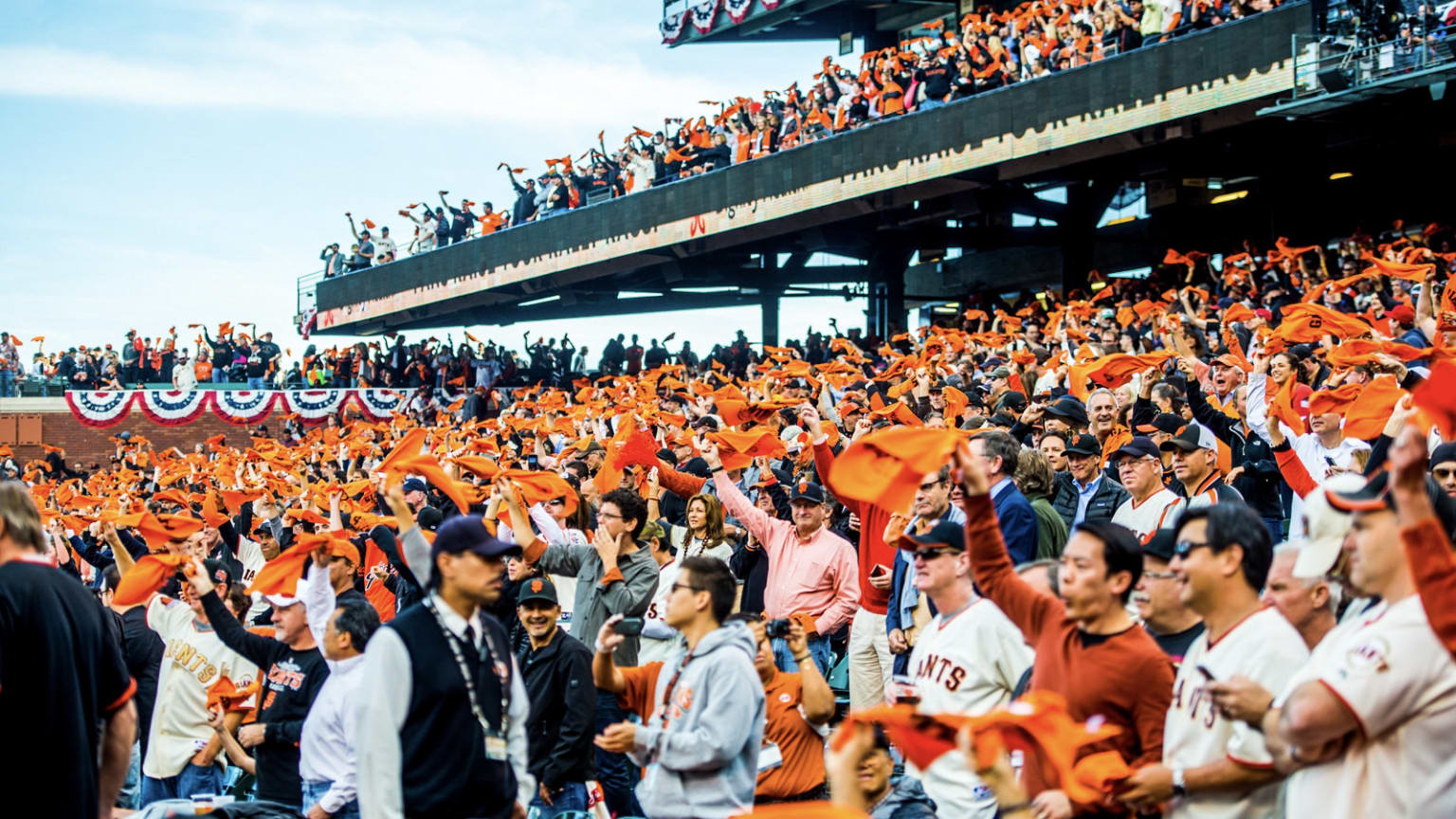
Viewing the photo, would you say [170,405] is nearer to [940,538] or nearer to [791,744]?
[791,744]

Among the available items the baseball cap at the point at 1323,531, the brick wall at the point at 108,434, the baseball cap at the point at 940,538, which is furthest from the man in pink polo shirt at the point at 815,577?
the brick wall at the point at 108,434

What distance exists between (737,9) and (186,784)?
87.4 ft

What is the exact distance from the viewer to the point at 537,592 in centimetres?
693

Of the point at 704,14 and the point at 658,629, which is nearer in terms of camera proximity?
the point at 658,629

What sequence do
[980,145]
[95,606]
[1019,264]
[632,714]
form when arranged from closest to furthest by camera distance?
[95,606], [632,714], [980,145], [1019,264]

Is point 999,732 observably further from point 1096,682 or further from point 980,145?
point 980,145

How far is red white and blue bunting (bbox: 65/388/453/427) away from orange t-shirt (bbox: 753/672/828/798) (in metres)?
27.4

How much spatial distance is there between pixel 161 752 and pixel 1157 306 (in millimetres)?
11864

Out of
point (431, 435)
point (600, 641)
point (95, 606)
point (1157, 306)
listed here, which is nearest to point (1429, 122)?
point (1157, 306)

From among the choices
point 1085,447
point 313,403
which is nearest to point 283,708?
point 1085,447

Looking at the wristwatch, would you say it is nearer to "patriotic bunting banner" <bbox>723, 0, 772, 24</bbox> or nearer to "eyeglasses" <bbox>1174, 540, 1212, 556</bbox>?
"eyeglasses" <bbox>1174, 540, 1212, 556</bbox>

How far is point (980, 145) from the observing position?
20.9 metres

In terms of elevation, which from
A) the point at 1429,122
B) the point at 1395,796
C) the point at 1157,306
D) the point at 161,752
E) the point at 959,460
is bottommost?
the point at 161,752

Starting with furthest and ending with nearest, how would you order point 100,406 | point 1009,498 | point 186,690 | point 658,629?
point 100,406
point 186,690
point 658,629
point 1009,498
